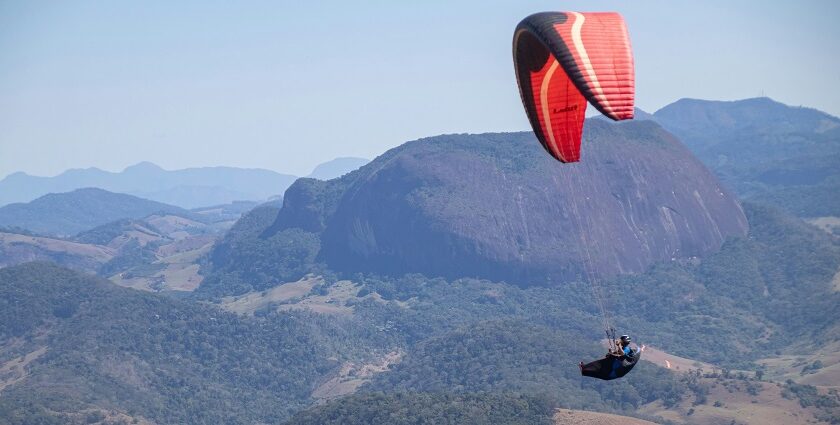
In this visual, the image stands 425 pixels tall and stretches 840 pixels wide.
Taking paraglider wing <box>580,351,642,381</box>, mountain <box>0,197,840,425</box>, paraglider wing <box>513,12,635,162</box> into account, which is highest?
paraglider wing <box>513,12,635,162</box>

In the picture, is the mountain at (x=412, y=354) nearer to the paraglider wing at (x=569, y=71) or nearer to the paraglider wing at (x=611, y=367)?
the paraglider wing at (x=611, y=367)

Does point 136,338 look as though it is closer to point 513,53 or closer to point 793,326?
point 793,326

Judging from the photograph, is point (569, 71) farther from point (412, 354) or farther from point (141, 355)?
point (141, 355)

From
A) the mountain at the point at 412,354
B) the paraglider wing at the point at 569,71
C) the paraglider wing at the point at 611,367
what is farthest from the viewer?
the mountain at the point at 412,354

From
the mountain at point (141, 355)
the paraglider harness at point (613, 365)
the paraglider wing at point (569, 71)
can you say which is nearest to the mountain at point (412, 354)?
the mountain at point (141, 355)

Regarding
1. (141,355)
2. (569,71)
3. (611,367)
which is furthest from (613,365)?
(141,355)

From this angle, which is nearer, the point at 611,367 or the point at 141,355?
the point at 611,367

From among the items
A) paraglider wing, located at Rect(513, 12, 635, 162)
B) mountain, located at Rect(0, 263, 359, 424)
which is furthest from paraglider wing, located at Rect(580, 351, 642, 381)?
mountain, located at Rect(0, 263, 359, 424)

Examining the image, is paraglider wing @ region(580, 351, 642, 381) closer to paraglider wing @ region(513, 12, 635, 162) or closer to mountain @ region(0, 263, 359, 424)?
paraglider wing @ region(513, 12, 635, 162)
